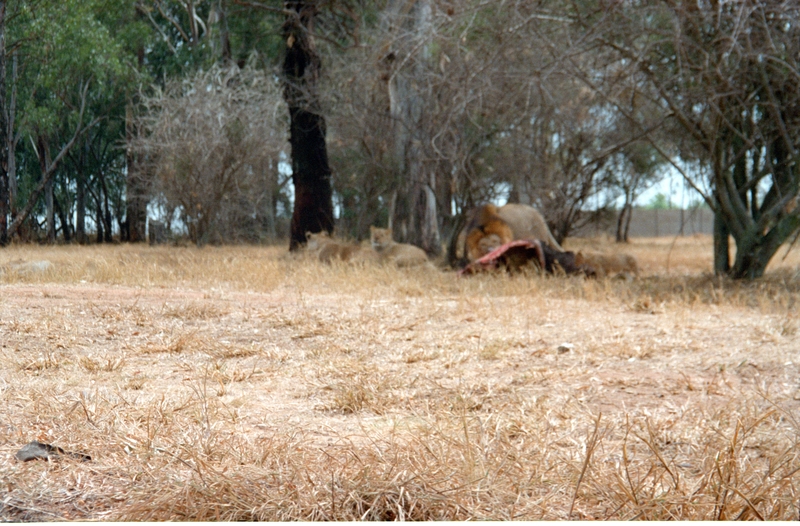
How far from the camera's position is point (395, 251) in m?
8.97

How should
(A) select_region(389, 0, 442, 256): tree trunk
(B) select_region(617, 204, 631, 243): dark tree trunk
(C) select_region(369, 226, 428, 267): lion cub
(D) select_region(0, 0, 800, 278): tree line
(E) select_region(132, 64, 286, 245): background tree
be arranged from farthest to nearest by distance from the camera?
(B) select_region(617, 204, 631, 243): dark tree trunk < (A) select_region(389, 0, 442, 256): tree trunk < (E) select_region(132, 64, 286, 245): background tree < (C) select_region(369, 226, 428, 267): lion cub < (D) select_region(0, 0, 800, 278): tree line

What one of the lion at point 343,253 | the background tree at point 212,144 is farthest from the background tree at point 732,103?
the background tree at point 212,144

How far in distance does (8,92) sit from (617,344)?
3182mm

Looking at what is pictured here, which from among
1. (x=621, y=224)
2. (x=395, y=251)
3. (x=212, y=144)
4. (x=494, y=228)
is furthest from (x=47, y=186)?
(x=621, y=224)

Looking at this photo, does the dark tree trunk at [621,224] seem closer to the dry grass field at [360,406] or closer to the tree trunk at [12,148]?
the dry grass field at [360,406]

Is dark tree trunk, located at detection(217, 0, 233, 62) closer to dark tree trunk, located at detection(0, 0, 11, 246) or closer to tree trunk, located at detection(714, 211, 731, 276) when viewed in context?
tree trunk, located at detection(714, 211, 731, 276)

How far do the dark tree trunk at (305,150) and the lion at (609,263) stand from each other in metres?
4.75

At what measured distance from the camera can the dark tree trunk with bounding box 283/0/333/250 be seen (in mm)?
11391

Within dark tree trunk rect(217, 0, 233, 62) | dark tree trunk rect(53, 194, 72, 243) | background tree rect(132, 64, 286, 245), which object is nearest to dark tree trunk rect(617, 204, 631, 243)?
background tree rect(132, 64, 286, 245)

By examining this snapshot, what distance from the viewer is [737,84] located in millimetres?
6715

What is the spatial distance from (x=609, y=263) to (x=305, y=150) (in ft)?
17.4

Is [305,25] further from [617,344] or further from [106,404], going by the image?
[106,404]

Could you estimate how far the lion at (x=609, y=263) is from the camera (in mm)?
7898

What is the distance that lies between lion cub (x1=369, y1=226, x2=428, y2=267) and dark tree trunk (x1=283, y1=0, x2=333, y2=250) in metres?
2.38
